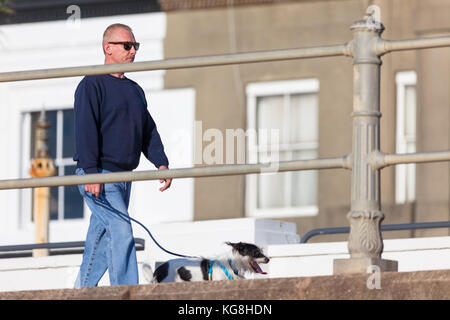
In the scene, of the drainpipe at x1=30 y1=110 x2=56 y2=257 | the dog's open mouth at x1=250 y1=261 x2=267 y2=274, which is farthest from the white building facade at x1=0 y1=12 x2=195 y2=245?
the dog's open mouth at x1=250 y1=261 x2=267 y2=274

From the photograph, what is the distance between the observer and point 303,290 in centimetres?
688

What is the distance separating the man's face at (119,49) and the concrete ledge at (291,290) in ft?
6.07

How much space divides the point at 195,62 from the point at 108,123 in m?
0.93

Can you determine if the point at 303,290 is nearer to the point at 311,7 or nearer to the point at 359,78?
the point at 359,78

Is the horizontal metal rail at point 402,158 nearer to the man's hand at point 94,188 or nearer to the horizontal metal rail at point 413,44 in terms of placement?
the horizontal metal rail at point 413,44

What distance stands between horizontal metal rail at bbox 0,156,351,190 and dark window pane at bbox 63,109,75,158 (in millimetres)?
13385

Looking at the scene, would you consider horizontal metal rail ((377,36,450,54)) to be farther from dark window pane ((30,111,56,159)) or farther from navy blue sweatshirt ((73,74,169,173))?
dark window pane ((30,111,56,159))

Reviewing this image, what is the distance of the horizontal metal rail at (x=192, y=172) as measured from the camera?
7.42 metres

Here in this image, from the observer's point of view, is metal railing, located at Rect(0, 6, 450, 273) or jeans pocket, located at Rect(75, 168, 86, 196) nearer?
metal railing, located at Rect(0, 6, 450, 273)

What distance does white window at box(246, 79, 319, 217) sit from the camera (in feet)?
67.4

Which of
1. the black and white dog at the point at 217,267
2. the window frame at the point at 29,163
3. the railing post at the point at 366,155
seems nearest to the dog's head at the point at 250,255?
the black and white dog at the point at 217,267

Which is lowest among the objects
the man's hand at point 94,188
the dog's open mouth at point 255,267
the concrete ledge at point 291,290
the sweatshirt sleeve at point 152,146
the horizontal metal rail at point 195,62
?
the dog's open mouth at point 255,267

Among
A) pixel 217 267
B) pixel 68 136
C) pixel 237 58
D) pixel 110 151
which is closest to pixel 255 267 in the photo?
pixel 217 267
